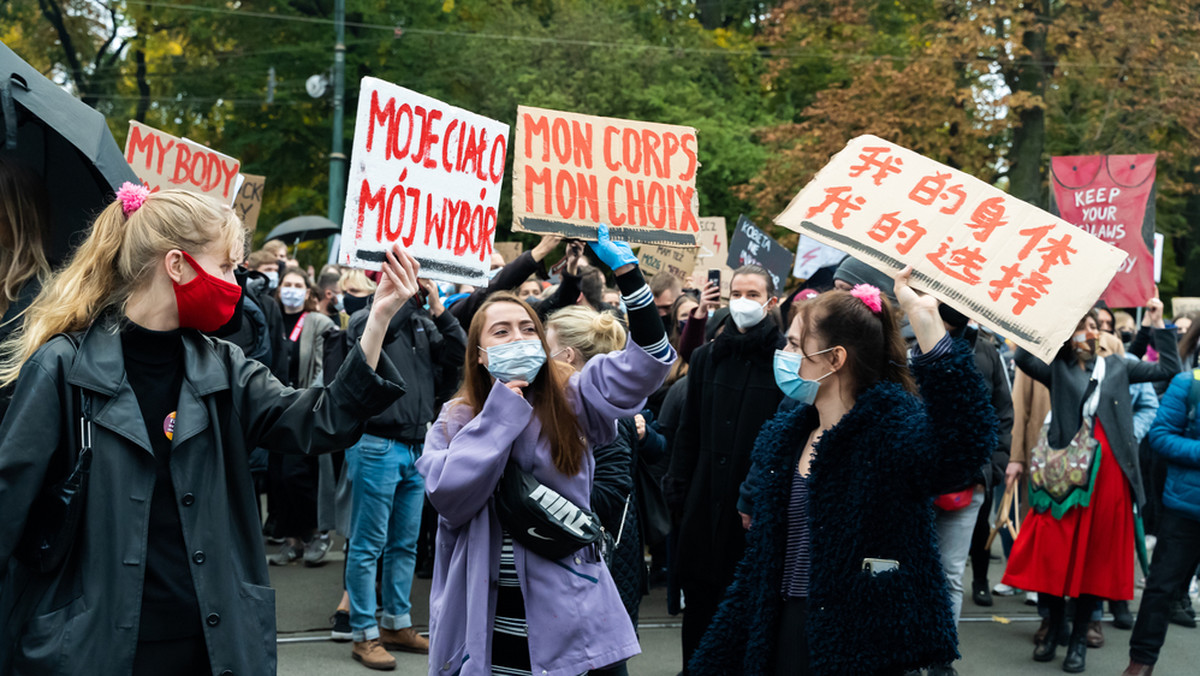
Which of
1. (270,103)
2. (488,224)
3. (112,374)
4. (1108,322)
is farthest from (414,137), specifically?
(270,103)

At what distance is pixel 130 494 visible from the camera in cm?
248

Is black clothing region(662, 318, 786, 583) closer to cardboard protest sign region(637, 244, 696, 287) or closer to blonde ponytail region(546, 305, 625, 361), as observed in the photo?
blonde ponytail region(546, 305, 625, 361)

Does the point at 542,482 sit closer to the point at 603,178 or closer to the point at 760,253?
the point at 603,178

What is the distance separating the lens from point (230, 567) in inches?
101

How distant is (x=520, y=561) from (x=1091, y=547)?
472cm

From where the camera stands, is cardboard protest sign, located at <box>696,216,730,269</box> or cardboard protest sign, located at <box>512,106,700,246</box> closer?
cardboard protest sign, located at <box>512,106,700,246</box>

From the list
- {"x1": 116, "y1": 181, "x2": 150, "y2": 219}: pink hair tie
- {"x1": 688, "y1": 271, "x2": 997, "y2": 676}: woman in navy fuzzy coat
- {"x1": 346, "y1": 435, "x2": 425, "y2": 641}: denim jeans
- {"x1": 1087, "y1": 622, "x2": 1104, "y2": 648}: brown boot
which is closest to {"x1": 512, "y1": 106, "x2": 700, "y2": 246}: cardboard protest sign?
{"x1": 688, "y1": 271, "x2": 997, "y2": 676}: woman in navy fuzzy coat

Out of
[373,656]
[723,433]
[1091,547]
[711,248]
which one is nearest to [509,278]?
[723,433]

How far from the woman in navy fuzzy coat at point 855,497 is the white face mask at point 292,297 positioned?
623 centimetres

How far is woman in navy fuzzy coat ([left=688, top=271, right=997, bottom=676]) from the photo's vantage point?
10.1ft

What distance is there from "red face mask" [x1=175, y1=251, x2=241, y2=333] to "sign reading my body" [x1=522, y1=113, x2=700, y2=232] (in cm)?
190

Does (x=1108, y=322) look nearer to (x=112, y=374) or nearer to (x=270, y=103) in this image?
(x=112, y=374)

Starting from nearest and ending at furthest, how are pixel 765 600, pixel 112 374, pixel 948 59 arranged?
1. pixel 112 374
2. pixel 765 600
3. pixel 948 59

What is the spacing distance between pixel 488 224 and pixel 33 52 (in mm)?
26627
